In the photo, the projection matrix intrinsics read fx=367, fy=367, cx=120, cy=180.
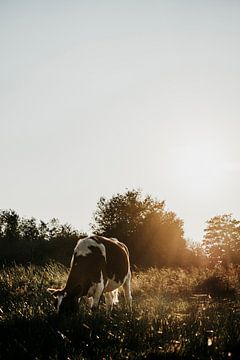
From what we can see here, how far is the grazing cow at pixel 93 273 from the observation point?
968 cm

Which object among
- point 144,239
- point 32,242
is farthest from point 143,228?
point 32,242

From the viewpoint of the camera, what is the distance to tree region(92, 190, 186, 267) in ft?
145

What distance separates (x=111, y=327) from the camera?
6.89 meters

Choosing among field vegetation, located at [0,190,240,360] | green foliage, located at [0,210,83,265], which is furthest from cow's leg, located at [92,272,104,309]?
green foliage, located at [0,210,83,265]

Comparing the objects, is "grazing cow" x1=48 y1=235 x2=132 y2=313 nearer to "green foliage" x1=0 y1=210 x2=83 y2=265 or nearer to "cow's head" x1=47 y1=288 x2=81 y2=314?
"cow's head" x1=47 y1=288 x2=81 y2=314

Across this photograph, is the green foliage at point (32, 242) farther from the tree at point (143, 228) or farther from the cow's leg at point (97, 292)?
the cow's leg at point (97, 292)

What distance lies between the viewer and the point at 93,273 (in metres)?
10.4

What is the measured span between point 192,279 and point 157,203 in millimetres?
34037

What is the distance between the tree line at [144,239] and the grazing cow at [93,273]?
30.8 meters

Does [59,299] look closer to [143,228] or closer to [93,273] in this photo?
[93,273]

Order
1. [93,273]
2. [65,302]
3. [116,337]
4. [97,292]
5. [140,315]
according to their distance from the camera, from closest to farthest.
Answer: [116,337] < [140,315] < [65,302] < [97,292] < [93,273]

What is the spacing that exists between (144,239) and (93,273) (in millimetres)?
36159

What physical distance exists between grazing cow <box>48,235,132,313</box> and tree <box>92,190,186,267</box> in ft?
101

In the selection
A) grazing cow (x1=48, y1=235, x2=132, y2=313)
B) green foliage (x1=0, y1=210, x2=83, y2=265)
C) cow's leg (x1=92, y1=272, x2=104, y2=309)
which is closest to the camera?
grazing cow (x1=48, y1=235, x2=132, y2=313)
